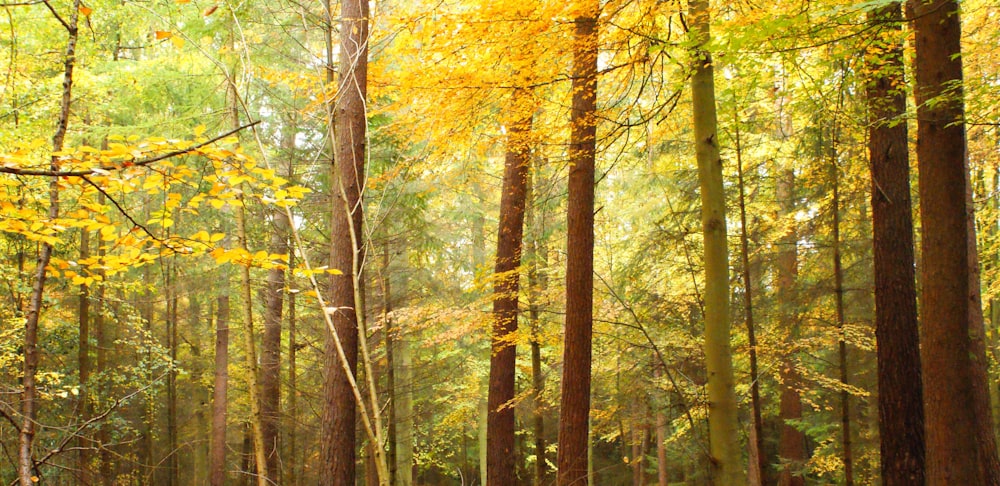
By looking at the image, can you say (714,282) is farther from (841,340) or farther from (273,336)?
(273,336)

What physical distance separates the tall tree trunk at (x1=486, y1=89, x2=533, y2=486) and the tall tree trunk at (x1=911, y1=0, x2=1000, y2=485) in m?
4.66

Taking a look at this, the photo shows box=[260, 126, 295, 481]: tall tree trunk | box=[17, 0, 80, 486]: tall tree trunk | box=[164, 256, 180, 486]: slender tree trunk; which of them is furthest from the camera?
box=[164, 256, 180, 486]: slender tree trunk

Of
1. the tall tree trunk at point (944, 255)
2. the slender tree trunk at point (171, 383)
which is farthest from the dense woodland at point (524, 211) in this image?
the slender tree trunk at point (171, 383)

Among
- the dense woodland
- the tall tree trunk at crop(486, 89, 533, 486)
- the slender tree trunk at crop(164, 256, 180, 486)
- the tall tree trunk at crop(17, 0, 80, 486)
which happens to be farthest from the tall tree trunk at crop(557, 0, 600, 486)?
the slender tree trunk at crop(164, 256, 180, 486)

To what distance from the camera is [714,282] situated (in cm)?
366

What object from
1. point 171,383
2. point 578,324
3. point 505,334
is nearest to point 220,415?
point 171,383

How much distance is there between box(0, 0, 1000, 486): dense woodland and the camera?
11.5ft

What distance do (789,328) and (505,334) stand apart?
15.9 ft

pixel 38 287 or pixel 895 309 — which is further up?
pixel 38 287

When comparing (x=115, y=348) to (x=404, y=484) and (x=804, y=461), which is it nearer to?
(x=404, y=484)

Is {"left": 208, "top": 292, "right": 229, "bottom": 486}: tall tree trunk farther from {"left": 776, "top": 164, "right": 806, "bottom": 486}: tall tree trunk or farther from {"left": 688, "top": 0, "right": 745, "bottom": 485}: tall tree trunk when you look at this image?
{"left": 688, "top": 0, "right": 745, "bottom": 485}: tall tree trunk

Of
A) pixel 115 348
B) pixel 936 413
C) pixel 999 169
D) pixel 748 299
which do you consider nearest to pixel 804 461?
pixel 748 299

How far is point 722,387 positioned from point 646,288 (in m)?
7.27

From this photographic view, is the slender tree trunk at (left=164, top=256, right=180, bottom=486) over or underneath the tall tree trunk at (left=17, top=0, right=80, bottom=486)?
underneath
